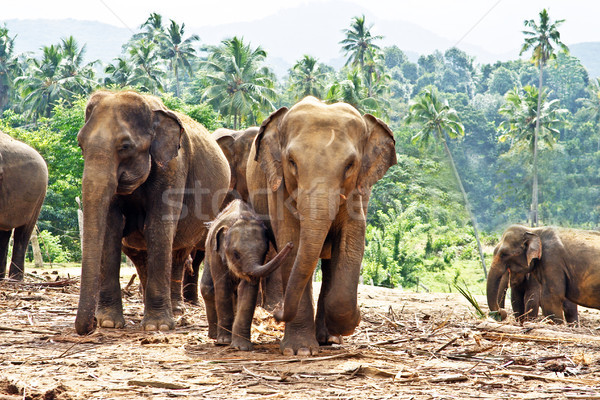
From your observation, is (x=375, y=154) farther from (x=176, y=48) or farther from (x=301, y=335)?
(x=176, y=48)

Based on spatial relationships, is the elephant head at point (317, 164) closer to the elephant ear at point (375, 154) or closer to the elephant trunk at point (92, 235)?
the elephant ear at point (375, 154)

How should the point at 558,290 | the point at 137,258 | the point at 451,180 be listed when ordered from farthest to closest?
the point at 451,180
the point at 558,290
the point at 137,258

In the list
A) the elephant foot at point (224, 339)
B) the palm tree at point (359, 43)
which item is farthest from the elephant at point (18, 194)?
the palm tree at point (359, 43)

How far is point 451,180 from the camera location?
50062 mm

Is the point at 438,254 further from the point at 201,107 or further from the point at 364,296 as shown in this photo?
the point at 364,296

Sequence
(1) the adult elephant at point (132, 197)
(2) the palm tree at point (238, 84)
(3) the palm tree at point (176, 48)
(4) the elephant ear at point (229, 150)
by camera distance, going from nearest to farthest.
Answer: (1) the adult elephant at point (132, 197), (4) the elephant ear at point (229, 150), (2) the palm tree at point (238, 84), (3) the palm tree at point (176, 48)

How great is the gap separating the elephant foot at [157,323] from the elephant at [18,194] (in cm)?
562

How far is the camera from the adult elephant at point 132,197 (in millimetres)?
6711

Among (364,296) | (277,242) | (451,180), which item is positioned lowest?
(364,296)

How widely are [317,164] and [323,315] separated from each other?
6.18ft

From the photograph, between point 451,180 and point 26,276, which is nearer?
point 26,276

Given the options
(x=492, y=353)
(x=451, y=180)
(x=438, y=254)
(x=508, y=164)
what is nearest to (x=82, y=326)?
(x=492, y=353)

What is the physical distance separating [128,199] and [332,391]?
3953 millimetres

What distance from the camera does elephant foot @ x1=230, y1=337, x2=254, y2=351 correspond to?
603 cm
